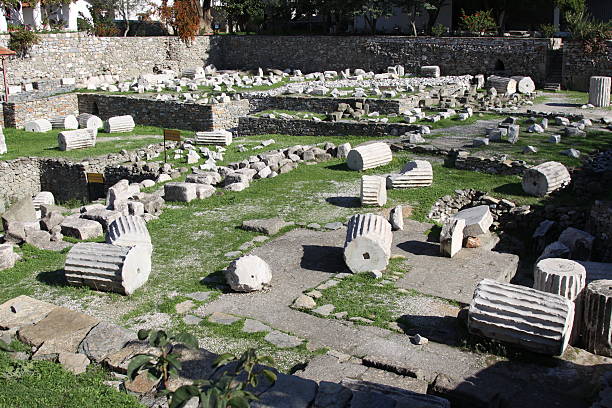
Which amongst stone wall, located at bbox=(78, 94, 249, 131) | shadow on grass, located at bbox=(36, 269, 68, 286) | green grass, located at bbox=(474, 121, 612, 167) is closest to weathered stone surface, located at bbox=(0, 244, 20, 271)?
shadow on grass, located at bbox=(36, 269, 68, 286)

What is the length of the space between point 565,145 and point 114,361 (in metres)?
12.9

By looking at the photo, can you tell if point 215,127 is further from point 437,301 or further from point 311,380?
point 311,380

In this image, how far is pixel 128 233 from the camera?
10.7 meters

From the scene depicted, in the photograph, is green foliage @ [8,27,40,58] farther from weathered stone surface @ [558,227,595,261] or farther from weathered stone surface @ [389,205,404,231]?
weathered stone surface @ [558,227,595,261]

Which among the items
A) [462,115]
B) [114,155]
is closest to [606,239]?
[462,115]

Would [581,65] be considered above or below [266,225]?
above

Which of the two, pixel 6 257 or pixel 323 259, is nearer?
pixel 6 257

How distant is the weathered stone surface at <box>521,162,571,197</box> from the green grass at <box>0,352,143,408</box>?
9.38m

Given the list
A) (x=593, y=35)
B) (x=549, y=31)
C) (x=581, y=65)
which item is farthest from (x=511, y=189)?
(x=549, y=31)

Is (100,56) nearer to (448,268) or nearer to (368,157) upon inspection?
(368,157)

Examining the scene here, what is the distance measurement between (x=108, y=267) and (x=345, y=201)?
5.52 meters

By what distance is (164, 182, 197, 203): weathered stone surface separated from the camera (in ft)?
46.1

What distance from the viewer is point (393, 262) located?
10594 millimetres

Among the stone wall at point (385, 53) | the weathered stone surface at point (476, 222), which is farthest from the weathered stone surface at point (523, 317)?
the stone wall at point (385, 53)
